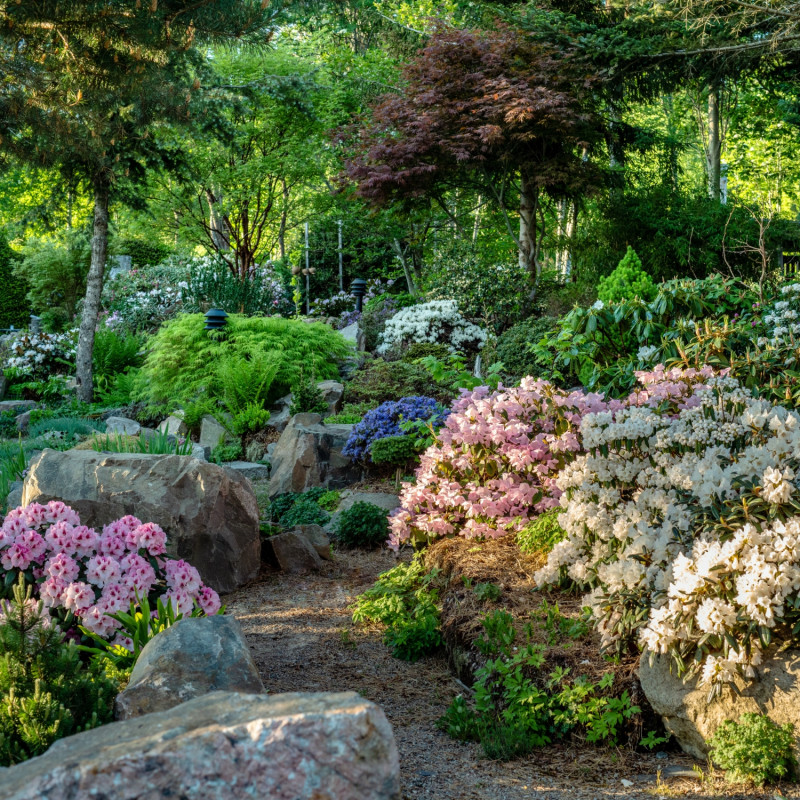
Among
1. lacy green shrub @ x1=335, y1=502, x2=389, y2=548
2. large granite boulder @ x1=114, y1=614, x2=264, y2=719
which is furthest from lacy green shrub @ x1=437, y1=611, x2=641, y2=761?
lacy green shrub @ x1=335, y1=502, x2=389, y2=548

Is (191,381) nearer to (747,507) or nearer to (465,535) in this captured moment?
(465,535)

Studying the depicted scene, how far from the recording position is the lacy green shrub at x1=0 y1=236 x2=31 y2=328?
18203 mm

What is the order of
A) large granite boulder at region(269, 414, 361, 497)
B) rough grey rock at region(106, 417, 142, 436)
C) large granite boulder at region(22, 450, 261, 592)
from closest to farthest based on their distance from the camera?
large granite boulder at region(22, 450, 261, 592)
large granite boulder at region(269, 414, 361, 497)
rough grey rock at region(106, 417, 142, 436)

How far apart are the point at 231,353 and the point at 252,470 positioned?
2670 millimetres

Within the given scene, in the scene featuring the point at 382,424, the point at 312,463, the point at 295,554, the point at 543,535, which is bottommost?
the point at 295,554

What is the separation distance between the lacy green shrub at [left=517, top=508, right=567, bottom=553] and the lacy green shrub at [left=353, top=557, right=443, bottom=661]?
58 cm

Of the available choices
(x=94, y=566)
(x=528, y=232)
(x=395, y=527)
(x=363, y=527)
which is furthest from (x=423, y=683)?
(x=528, y=232)

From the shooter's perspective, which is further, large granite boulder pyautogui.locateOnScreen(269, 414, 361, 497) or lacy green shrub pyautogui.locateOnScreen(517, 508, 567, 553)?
large granite boulder pyautogui.locateOnScreen(269, 414, 361, 497)

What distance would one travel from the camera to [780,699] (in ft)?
8.67

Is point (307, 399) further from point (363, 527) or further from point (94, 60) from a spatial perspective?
point (94, 60)

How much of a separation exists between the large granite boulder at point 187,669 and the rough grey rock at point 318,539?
100 inches

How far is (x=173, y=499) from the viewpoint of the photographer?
4.88 m

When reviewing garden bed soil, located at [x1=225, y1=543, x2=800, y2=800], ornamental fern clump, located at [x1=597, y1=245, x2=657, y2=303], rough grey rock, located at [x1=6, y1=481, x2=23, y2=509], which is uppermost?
ornamental fern clump, located at [x1=597, y1=245, x2=657, y2=303]

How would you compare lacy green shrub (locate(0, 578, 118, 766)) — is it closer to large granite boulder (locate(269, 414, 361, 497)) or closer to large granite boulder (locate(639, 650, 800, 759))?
large granite boulder (locate(639, 650, 800, 759))
